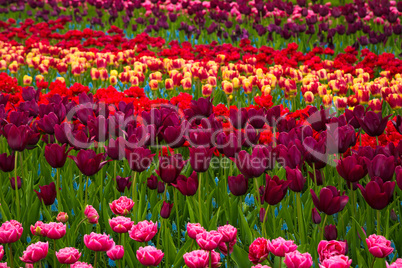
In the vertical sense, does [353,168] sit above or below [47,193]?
above

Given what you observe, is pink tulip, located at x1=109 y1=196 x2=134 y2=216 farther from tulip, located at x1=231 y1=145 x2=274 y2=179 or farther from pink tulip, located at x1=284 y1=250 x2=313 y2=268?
pink tulip, located at x1=284 y1=250 x2=313 y2=268

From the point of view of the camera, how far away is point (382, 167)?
2557 millimetres

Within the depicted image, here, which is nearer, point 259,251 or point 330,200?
point 259,251

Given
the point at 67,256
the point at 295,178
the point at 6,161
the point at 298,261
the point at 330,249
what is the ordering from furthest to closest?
the point at 6,161, the point at 295,178, the point at 67,256, the point at 330,249, the point at 298,261

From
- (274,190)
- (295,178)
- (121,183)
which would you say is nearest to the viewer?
(274,190)

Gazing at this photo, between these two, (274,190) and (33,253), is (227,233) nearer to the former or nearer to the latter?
(274,190)

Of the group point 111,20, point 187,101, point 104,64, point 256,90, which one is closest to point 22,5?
point 111,20

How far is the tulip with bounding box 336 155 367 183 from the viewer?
2.58 metres

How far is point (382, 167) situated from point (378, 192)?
286 mm

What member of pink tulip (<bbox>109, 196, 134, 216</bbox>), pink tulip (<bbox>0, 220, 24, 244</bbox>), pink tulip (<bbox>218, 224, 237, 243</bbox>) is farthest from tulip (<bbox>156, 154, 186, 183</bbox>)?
pink tulip (<bbox>0, 220, 24, 244</bbox>)

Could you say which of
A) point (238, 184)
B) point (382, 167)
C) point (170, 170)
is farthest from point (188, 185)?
point (382, 167)

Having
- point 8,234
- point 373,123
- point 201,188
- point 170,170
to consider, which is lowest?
point 201,188

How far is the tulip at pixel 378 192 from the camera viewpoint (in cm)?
232

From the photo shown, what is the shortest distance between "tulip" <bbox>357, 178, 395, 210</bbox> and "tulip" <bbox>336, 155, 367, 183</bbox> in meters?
0.20
